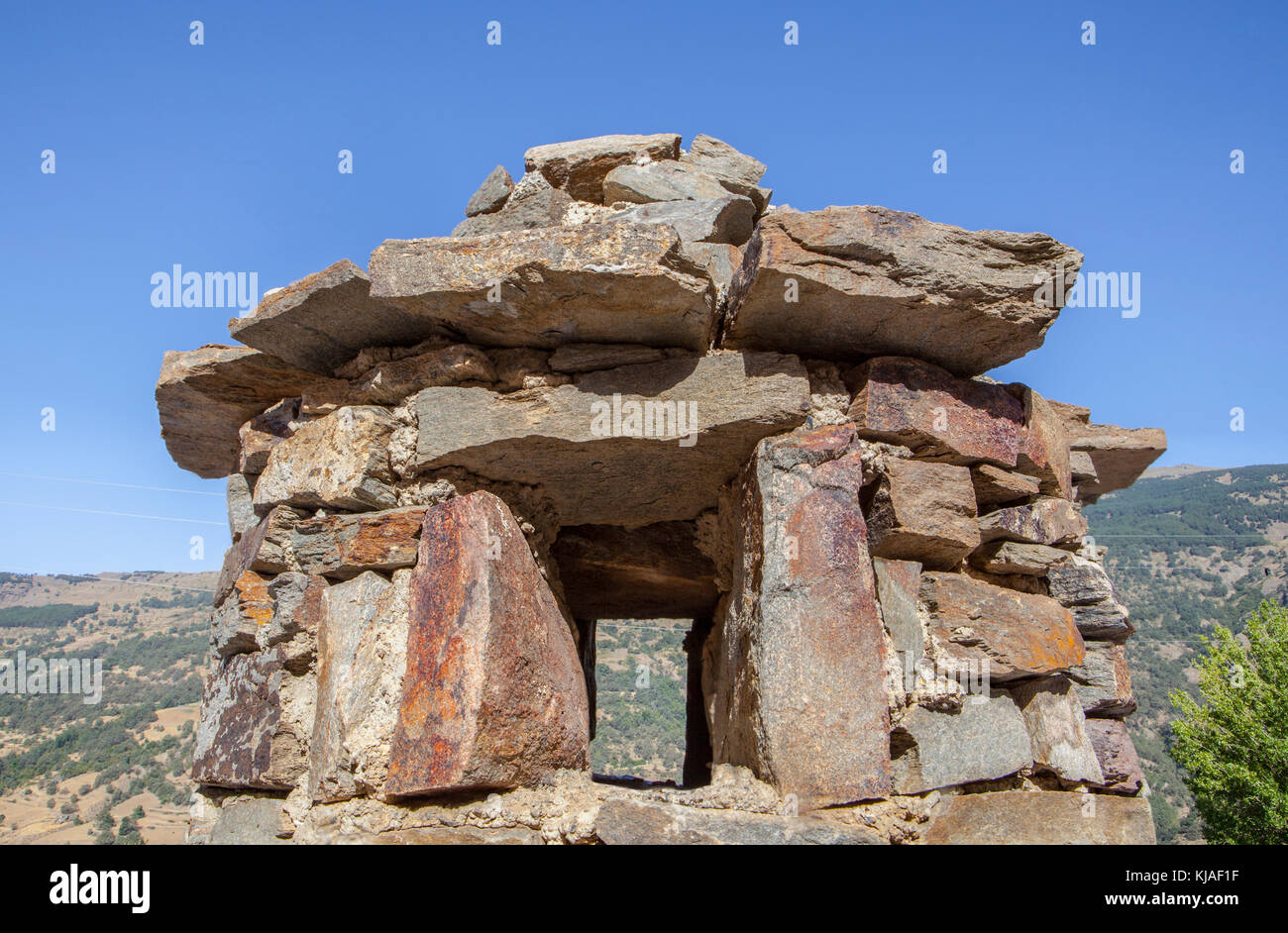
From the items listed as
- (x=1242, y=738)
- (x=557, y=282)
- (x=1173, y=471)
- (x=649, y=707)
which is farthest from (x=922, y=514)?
(x=1173, y=471)

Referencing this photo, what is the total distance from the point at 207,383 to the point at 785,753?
9.97ft

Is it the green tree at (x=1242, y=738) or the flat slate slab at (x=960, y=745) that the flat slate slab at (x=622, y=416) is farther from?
the green tree at (x=1242, y=738)

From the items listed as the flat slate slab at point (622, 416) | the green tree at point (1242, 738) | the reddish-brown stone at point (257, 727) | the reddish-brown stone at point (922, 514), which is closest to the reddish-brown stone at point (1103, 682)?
the reddish-brown stone at point (922, 514)

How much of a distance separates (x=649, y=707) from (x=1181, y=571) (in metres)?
27.6

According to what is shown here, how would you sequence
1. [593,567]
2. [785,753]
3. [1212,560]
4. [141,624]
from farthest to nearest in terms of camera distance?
1. [1212,560]
2. [141,624]
3. [593,567]
4. [785,753]

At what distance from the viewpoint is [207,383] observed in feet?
12.9

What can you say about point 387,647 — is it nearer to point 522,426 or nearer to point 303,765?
point 303,765

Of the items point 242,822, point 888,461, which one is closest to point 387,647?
point 242,822

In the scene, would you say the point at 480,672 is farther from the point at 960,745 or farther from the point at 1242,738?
the point at 1242,738

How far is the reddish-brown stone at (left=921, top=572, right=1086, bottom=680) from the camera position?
10.3ft

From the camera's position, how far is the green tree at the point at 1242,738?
10.7 m

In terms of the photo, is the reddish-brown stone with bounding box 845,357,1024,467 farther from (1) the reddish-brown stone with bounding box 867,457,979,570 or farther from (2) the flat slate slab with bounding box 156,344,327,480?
(2) the flat slate slab with bounding box 156,344,327,480

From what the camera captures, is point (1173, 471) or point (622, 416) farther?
point (1173, 471)

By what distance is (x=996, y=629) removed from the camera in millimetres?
3201
